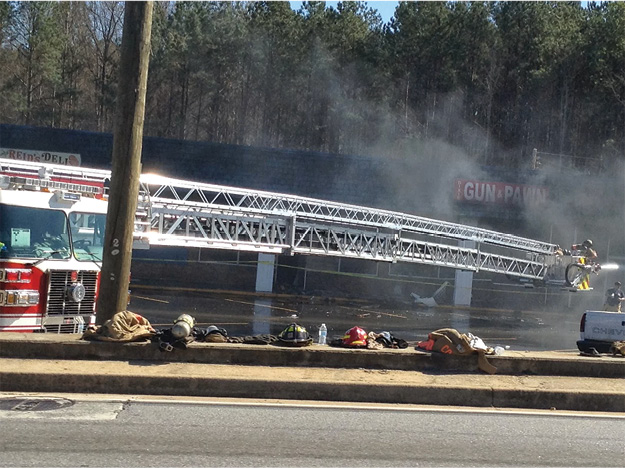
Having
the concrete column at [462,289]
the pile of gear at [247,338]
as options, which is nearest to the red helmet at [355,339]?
the pile of gear at [247,338]

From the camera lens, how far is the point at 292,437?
7.04 metres

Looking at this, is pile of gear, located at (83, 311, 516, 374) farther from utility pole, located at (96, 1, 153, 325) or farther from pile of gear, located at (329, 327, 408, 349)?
utility pole, located at (96, 1, 153, 325)

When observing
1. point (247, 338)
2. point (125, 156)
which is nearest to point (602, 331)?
point (247, 338)

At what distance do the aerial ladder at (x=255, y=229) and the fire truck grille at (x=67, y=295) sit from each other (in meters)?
1.26

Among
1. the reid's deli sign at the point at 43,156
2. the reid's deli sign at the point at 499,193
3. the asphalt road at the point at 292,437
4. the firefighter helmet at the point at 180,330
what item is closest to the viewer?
the asphalt road at the point at 292,437

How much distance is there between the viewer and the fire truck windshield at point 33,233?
1054cm

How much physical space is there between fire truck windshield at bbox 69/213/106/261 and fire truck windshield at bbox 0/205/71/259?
147 mm

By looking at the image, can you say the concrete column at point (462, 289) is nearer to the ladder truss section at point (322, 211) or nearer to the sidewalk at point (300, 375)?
the ladder truss section at point (322, 211)

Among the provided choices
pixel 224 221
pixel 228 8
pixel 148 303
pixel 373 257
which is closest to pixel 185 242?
pixel 224 221

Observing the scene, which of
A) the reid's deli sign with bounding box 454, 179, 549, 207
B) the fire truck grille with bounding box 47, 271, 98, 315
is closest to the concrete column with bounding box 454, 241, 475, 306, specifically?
the reid's deli sign with bounding box 454, 179, 549, 207

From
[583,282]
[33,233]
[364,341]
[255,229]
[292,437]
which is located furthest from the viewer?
[583,282]

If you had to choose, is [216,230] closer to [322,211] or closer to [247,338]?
[322,211]

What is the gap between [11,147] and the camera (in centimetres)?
3112

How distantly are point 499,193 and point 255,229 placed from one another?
632 inches
